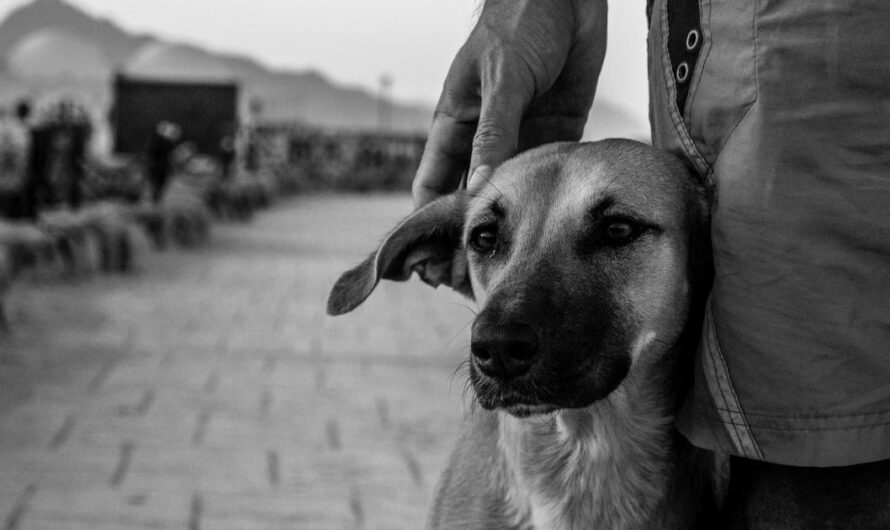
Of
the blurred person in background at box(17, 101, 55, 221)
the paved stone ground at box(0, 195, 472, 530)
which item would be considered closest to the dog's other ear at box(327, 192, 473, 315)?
the paved stone ground at box(0, 195, 472, 530)

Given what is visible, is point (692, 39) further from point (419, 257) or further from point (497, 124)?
point (419, 257)

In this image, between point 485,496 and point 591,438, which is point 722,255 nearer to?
point 591,438

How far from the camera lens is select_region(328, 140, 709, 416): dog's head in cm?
203

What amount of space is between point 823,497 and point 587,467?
65 cm

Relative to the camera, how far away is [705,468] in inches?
88.4

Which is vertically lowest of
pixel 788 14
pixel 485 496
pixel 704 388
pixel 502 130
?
pixel 485 496

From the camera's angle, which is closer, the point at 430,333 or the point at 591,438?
the point at 591,438

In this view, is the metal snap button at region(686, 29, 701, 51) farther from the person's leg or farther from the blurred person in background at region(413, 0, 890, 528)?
the person's leg

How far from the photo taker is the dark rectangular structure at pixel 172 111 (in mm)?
26578

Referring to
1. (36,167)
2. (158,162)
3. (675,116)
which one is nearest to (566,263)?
(675,116)

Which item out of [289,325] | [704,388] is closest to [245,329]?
[289,325]

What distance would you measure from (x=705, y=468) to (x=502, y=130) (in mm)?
808

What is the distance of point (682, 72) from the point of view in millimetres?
1985

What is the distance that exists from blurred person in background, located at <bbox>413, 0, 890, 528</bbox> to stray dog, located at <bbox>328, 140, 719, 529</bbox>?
0.80 feet
